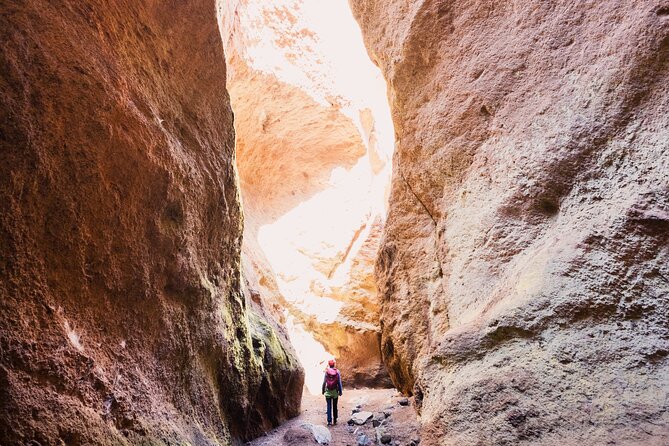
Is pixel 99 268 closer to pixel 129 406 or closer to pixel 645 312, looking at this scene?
pixel 129 406

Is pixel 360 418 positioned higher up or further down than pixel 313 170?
further down

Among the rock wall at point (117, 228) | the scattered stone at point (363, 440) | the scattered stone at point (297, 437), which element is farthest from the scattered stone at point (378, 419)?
the rock wall at point (117, 228)

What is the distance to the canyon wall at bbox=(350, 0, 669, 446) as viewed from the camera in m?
2.99

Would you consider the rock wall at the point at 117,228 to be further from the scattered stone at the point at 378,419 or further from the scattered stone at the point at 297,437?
the scattered stone at the point at 378,419

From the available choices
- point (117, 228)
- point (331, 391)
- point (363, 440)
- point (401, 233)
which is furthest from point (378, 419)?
point (117, 228)

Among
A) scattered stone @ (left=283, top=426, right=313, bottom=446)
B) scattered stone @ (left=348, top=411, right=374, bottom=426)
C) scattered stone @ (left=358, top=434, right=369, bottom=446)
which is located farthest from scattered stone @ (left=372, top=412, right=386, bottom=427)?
scattered stone @ (left=283, top=426, right=313, bottom=446)

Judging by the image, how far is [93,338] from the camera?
3.23 meters

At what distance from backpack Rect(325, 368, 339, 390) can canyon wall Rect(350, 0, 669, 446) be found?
1582 mm

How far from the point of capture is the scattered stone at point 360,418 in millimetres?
6669

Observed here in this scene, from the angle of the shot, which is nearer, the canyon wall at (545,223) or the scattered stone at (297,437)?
the canyon wall at (545,223)

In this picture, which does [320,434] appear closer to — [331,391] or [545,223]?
[331,391]

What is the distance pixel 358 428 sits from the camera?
6402 millimetres

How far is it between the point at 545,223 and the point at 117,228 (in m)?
3.91

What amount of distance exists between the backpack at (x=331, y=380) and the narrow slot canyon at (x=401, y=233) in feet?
1.91
